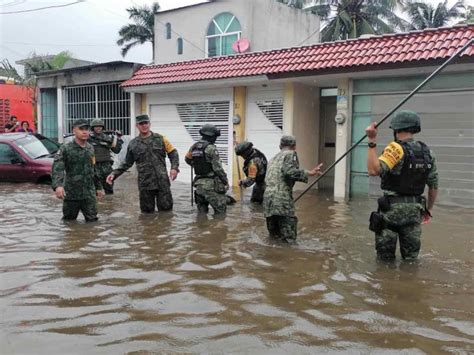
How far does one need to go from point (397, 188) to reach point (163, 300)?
255 cm

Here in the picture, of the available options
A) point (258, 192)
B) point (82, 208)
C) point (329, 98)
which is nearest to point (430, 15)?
point (329, 98)

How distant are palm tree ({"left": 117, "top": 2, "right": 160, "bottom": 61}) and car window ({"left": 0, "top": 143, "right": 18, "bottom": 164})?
25964 millimetres

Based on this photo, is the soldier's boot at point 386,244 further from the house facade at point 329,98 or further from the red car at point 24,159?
the red car at point 24,159

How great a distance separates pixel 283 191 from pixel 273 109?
291 inches

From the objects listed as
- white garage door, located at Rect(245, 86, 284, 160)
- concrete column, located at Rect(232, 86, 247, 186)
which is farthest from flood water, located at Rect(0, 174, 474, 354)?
concrete column, located at Rect(232, 86, 247, 186)

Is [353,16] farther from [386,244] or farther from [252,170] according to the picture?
[386,244]

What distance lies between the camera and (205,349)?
3.17 meters

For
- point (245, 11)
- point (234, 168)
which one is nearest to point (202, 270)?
point (234, 168)

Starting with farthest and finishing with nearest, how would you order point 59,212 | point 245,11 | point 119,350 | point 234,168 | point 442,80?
1. point 245,11
2. point 234,168
3. point 442,80
4. point 59,212
5. point 119,350

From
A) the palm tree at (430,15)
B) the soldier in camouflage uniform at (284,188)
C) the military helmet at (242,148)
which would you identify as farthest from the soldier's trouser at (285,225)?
the palm tree at (430,15)

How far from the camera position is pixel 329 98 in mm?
13945

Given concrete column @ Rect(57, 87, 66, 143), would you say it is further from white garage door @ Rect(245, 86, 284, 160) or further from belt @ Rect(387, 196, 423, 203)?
belt @ Rect(387, 196, 423, 203)

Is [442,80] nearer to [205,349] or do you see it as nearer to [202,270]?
[202,270]

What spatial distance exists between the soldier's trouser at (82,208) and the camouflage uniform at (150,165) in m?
1.03
